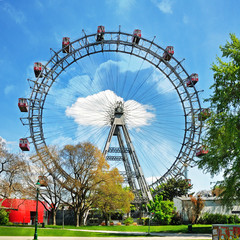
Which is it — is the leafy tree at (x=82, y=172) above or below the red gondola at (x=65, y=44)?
below

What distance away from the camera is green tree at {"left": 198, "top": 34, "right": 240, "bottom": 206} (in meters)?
22.8

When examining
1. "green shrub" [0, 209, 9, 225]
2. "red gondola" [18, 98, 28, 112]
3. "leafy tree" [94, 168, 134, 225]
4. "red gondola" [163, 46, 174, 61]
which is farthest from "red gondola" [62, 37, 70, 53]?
"green shrub" [0, 209, 9, 225]

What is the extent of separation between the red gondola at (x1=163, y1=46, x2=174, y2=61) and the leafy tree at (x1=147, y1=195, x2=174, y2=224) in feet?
76.0

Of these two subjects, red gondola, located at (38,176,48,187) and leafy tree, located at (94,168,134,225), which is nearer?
leafy tree, located at (94,168,134,225)

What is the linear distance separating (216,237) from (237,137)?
9.14m

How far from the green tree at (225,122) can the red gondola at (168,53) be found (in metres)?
23.6

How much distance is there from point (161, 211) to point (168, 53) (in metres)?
25.2

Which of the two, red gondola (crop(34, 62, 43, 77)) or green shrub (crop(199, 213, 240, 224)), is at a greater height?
red gondola (crop(34, 62, 43, 77))

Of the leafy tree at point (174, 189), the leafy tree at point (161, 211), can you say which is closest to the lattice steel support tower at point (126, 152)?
the leafy tree at point (161, 211)

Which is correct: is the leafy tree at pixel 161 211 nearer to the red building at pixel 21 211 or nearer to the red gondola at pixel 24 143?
the red gondola at pixel 24 143

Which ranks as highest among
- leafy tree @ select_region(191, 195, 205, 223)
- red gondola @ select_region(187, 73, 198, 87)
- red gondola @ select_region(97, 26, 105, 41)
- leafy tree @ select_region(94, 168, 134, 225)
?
red gondola @ select_region(97, 26, 105, 41)

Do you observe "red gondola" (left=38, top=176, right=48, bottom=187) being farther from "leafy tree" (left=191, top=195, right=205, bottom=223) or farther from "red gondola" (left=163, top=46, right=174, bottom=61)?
"red gondola" (left=163, top=46, right=174, bottom=61)

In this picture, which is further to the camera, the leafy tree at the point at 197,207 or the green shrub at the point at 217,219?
the green shrub at the point at 217,219

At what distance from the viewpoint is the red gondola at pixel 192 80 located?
4844 cm
